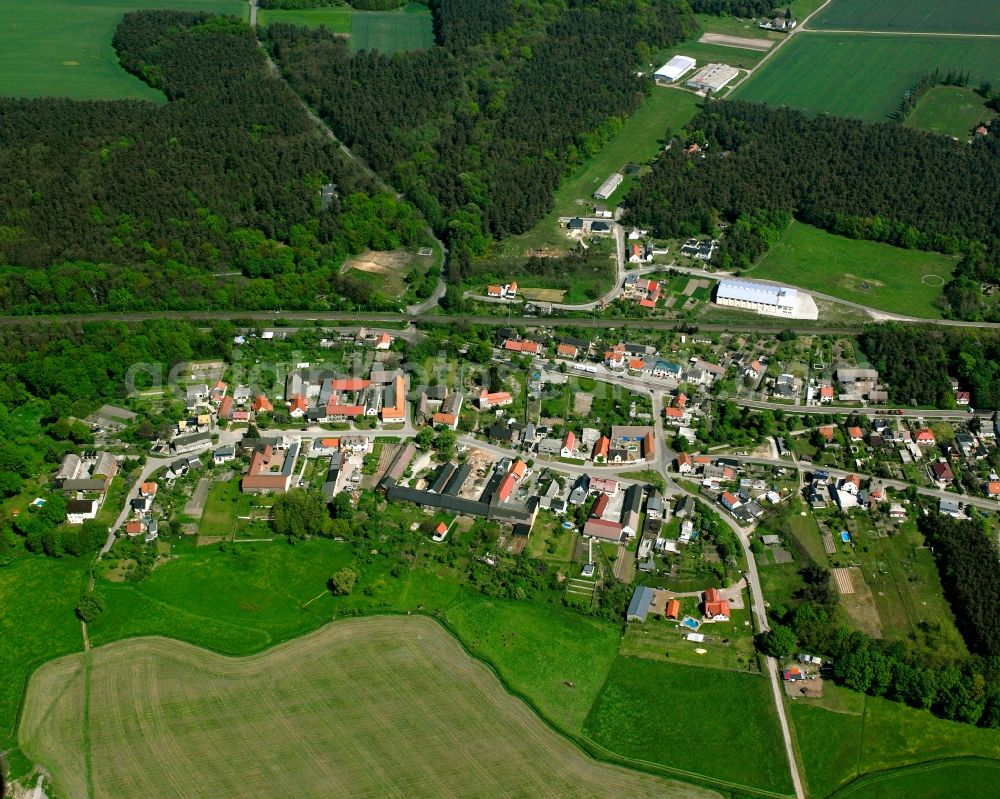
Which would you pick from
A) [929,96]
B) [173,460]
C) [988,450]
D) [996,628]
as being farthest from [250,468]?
[929,96]

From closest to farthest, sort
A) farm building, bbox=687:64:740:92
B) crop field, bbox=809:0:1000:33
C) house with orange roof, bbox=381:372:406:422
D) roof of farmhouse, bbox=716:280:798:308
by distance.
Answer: house with orange roof, bbox=381:372:406:422 < roof of farmhouse, bbox=716:280:798:308 < farm building, bbox=687:64:740:92 < crop field, bbox=809:0:1000:33

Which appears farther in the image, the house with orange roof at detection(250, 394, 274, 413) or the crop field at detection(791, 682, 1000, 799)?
the house with orange roof at detection(250, 394, 274, 413)

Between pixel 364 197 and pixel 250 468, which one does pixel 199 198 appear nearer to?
pixel 364 197

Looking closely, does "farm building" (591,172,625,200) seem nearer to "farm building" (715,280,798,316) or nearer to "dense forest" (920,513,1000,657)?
"farm building" (715,280,798,316)

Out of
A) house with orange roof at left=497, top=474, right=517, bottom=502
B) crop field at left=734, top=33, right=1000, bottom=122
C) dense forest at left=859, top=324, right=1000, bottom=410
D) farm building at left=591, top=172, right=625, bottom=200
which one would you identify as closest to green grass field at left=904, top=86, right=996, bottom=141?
crop field at left=734, top=33, right=1000, bottom=122

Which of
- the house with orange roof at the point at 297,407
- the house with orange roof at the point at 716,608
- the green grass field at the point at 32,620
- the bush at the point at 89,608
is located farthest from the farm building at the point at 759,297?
the green grass field at the point at 32,620
